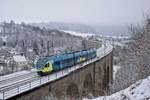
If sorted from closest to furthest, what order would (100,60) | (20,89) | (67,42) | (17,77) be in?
1. (20,89)
2. (17,77)
3. (100,60)
4. (67,42)

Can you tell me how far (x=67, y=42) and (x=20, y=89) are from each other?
76506mm

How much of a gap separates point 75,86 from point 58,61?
10.1 ft

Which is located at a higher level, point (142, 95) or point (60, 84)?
point (142, 95)

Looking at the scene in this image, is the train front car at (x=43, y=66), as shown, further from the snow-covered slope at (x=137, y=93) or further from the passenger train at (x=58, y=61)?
the snow-covered slope at (x=137, y=93)

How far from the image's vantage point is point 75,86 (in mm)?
24531

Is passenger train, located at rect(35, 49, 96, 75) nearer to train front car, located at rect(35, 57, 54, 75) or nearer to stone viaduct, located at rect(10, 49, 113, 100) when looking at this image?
train front car, located at rect(35, 57, 54, 75)

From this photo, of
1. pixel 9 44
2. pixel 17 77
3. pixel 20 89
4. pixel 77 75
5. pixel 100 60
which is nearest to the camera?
pixel 20 89

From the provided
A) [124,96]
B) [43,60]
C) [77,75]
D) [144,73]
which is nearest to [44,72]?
[43,60]

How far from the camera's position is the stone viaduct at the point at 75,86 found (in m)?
17.7

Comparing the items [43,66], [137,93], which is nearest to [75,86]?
[43,66]

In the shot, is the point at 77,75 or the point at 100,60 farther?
the point at 100,60

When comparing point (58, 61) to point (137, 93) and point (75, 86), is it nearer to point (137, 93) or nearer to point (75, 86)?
point (75, 86)

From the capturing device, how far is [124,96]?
11.0 metres

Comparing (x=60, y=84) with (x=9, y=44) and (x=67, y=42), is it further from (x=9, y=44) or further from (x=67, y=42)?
(x=67, y=42)
